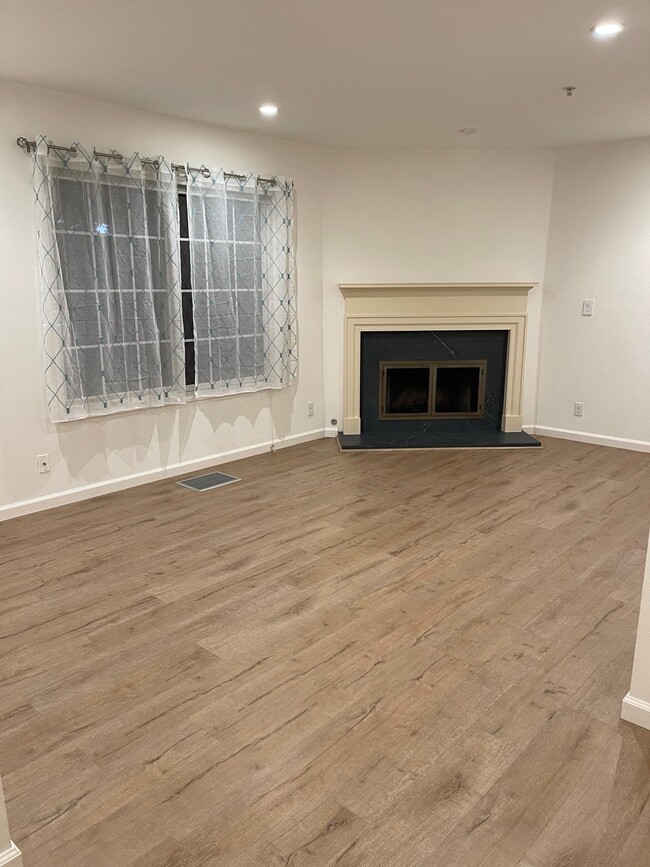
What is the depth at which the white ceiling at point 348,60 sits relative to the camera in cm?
259

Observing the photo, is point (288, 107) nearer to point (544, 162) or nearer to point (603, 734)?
point (544, 162)

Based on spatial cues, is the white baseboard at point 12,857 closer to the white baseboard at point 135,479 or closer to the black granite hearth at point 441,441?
the white baseboard at point 135,479

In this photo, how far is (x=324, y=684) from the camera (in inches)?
89.6

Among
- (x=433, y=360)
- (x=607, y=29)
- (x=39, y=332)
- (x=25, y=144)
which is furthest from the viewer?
(x=433, y=360)

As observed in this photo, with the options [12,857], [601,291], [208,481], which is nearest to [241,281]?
[208,481]

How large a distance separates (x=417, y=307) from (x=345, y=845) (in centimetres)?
446

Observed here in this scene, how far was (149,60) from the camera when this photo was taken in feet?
10.4

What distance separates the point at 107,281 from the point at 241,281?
1107 millimetres

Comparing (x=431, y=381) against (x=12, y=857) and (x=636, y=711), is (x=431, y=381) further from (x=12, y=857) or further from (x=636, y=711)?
(x=12, y=857)

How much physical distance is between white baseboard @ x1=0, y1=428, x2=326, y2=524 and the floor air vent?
0.16 m

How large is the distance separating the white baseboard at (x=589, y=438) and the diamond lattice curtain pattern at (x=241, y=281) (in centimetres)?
232

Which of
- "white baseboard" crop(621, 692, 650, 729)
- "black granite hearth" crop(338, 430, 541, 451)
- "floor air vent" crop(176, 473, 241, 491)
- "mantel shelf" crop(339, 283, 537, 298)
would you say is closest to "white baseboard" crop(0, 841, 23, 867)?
"white baseboard" crop(621, 692, 650, 729)

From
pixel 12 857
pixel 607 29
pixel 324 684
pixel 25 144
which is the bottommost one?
pixel 324 684

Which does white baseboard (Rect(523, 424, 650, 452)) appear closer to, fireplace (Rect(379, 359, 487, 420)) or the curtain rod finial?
fireplace (Rect(379, 359, 487, 420))
